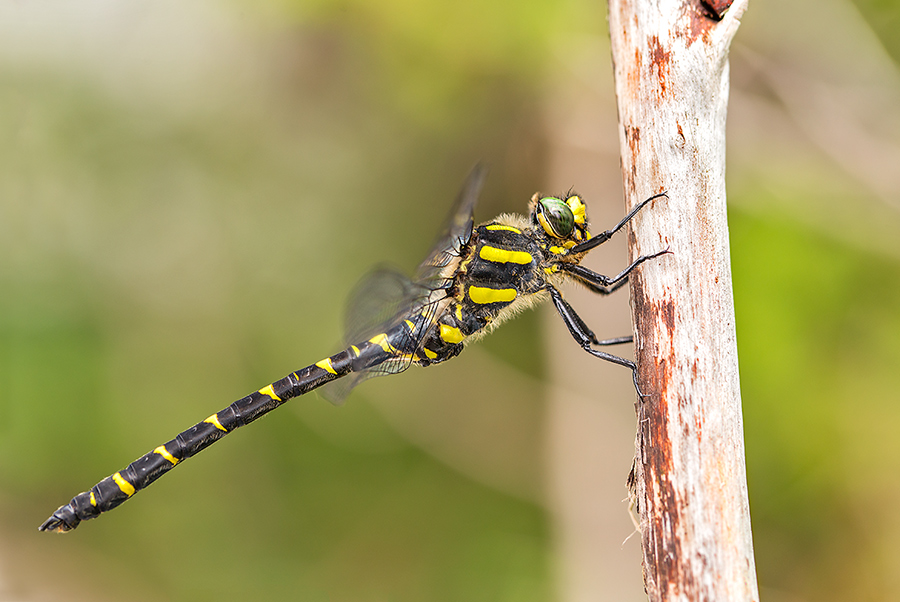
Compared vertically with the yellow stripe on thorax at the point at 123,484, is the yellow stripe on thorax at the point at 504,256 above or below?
above

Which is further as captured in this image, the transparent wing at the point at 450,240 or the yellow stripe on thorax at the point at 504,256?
the transparent wing at the point at 450,240

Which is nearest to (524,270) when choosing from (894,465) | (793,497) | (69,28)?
(793,497)

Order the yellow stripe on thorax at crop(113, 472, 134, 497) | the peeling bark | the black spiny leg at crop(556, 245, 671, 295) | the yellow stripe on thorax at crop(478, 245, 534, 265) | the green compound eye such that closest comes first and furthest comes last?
1. the peeling bark
2. the black spiny leg at crop(556, 245, 671, 295)
3. the green compound eye
4. the yellow stripe on thorax at crop(478, 245, 534, 265)
5. the yellow stripe on thorax at crop(113, 472, 134, 497)

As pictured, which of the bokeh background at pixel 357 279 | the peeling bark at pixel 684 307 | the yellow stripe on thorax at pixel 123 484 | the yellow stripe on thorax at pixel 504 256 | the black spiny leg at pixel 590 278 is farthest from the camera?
the bokeh background at pixel 357 279

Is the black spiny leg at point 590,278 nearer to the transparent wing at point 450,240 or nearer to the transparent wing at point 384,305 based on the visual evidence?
the transparent wing at point 450,240

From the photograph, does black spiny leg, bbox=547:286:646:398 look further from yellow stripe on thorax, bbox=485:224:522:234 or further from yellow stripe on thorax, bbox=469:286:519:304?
yellow stripe on thorax, bbox=485:224:522:234

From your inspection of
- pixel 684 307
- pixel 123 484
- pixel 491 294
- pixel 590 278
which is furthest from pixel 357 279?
pixel 684 307

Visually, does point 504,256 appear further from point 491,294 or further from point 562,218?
point 562,218

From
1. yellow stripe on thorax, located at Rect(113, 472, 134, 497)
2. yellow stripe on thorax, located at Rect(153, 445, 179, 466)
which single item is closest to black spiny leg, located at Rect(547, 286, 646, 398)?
yellow stripe on thorax, located at Rect(153, 445, 179, 466)

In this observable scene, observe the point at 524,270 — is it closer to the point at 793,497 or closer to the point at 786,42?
the point at 793,497

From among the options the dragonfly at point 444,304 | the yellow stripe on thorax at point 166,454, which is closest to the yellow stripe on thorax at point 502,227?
the dragonfly at point 444,304
